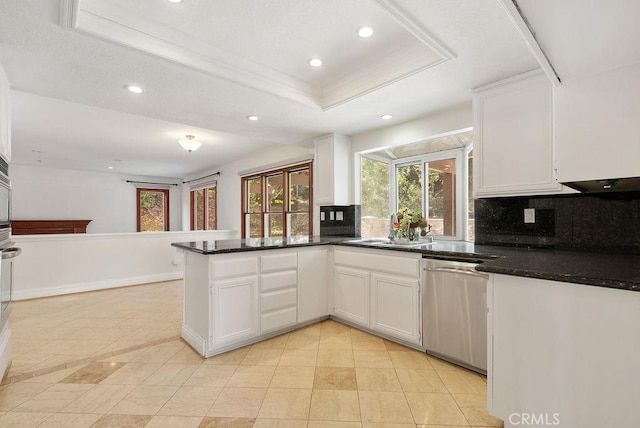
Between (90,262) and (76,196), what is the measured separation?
3721 mm

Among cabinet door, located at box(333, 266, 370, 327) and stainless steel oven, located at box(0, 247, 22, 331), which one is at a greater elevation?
stainless steel oven, located at box(0, 247, 22, 331)

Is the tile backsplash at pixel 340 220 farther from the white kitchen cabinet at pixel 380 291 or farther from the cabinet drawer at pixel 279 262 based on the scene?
the cabinet drawer at pixel 279 262

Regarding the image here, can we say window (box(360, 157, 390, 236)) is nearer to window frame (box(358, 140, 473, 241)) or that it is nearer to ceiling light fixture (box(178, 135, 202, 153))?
window frame (box(358, 140, 473, 241))

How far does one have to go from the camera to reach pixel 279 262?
2.87 meters

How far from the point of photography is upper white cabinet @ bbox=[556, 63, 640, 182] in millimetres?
1436

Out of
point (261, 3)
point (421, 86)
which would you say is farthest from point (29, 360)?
point (421, 86)

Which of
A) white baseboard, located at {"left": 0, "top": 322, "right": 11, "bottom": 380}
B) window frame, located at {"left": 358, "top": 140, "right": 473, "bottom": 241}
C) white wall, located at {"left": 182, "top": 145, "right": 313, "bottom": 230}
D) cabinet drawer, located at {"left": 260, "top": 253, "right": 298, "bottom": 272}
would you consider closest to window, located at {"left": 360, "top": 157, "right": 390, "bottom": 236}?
window frame, located at {"left": 358, "top": 140, "right": 473, "bottom": 241}

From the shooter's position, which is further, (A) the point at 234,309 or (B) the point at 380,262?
(B) the point at 380,262

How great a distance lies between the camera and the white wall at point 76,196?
22.2 feet

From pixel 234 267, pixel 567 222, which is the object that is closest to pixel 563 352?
pixel 567 222

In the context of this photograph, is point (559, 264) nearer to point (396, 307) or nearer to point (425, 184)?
point (396, 307)

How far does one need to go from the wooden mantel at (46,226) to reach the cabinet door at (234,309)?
6.89 m

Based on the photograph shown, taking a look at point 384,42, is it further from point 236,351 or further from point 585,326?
point 236,351

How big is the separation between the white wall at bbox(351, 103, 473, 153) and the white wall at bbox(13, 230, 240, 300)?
382cm
